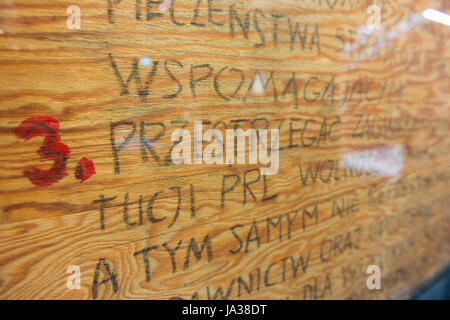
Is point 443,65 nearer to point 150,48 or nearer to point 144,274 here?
point 150,48

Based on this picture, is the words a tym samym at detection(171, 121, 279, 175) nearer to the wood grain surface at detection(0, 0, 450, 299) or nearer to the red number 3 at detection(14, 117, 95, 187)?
the wood grain surface at detection(0, 0, 450, 299)

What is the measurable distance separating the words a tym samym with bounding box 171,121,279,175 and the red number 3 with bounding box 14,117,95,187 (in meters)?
0.27

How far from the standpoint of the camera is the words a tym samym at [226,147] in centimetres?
97

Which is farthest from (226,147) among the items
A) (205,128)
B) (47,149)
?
(47,149)

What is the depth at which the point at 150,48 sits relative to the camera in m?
0.90

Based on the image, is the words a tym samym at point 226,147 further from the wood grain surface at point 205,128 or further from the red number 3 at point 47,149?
the red number 3 at point 47,149

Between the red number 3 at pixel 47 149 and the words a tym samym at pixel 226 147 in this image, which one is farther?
the words a tym samym at pixel 226 147

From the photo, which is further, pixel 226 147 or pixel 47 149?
pixel 226 147

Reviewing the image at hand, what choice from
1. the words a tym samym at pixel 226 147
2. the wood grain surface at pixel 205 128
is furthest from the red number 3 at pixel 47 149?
the words a tym samym at pixel 226 147

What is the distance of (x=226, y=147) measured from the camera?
1042 millimetres

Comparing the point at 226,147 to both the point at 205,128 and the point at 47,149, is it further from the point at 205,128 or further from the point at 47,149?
the point at 47,149

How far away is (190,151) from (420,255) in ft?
4.61

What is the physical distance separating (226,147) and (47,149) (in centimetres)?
47
